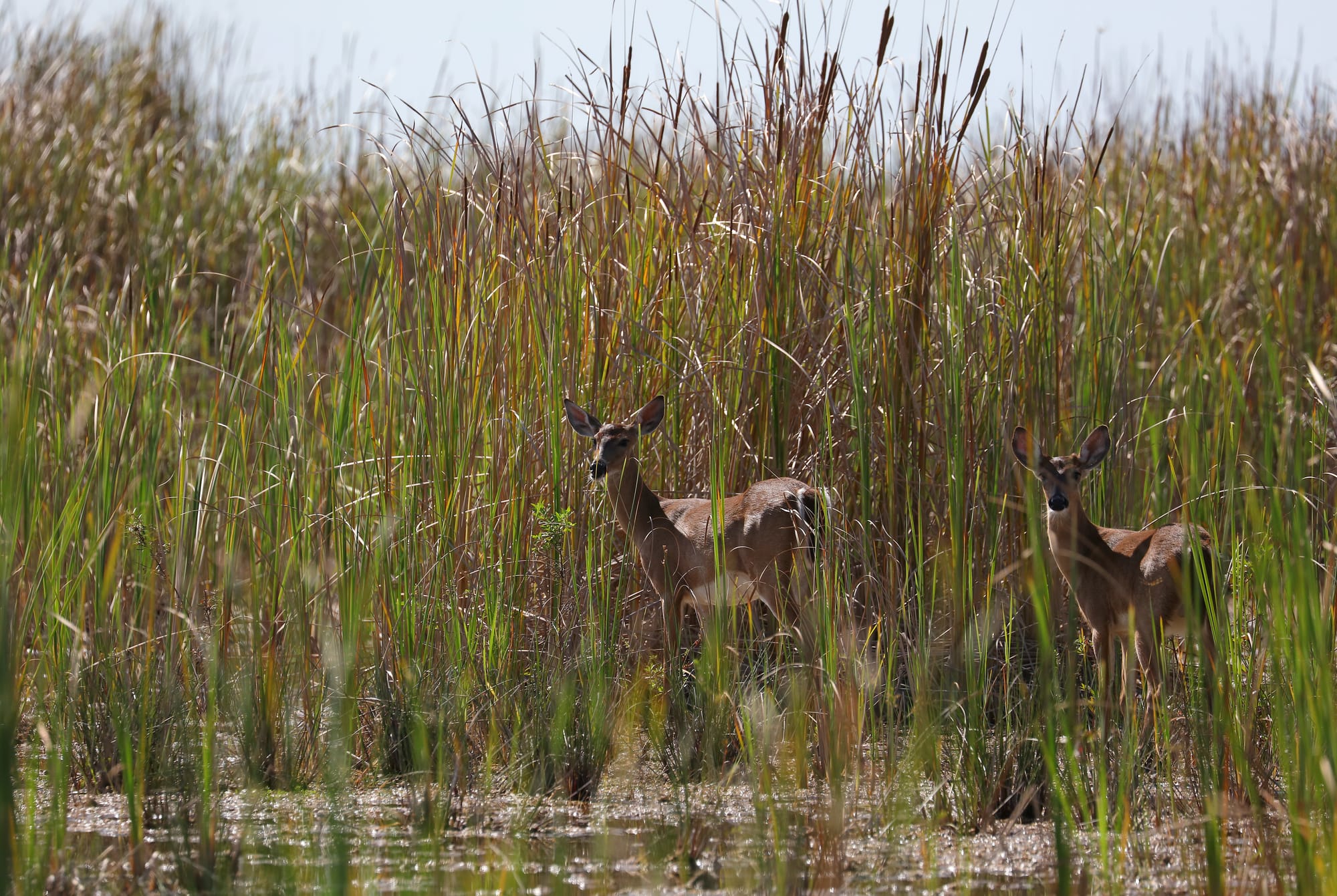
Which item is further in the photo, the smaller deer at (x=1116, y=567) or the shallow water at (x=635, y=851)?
the smaller deer at (x=1116, y=567)

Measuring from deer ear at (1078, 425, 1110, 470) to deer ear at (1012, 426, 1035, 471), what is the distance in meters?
0.20

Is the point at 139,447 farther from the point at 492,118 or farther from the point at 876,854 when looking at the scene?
the point at 876,854

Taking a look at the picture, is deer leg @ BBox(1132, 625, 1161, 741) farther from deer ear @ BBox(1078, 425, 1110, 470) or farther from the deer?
the deer

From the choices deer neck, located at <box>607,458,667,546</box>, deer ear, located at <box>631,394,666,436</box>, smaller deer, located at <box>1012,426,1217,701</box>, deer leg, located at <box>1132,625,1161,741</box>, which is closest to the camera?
deer leg, located at <box>1132,625,1161,741</box>

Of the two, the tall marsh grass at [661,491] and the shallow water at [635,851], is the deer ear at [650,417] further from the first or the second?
the shallow water at [635,851]

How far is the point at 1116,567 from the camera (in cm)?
432

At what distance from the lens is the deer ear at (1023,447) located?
3984 millimetres

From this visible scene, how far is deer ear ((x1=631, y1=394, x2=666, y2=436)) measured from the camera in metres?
4.54

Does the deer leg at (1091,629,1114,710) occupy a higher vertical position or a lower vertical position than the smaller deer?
lower

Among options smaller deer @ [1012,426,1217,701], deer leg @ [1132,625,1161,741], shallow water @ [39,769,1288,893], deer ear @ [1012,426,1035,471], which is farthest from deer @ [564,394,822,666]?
deer leg @ [1132,625,1161,741]

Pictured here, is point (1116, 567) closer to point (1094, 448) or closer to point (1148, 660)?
point (1148, 660)

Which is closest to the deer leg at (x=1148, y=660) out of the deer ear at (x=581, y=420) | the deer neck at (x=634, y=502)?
the deer neck at (x=634, y=502)

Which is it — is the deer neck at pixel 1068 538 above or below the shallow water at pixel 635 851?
above

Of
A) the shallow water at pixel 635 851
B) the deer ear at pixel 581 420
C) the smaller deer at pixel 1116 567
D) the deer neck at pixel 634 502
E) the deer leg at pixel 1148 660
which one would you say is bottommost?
the shallow water at pixel 635 851
